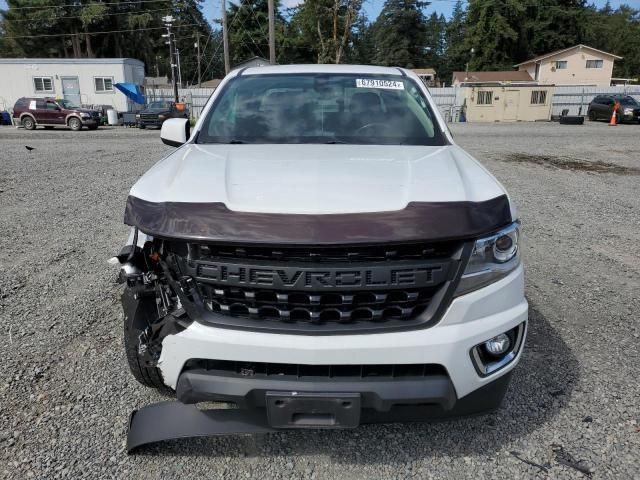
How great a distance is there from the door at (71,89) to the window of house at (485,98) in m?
26.4

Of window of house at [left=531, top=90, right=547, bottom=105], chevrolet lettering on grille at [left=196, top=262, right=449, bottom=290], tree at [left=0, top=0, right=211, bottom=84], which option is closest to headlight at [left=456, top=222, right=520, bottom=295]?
chevrolet lettering on grille at [left=196, top=262, right=449, bottom=290]

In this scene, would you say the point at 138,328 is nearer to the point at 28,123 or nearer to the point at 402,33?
the point at 28,123

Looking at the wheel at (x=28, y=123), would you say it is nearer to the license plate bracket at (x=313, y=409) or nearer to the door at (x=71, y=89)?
the door at (x=71, y=89)

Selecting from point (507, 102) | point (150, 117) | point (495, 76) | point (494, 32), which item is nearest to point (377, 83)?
point (150, 117)

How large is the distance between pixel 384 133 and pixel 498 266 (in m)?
1.46

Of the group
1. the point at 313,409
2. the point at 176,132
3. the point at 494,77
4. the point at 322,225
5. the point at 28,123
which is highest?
the point at 494,77

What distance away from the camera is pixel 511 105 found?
32.9 metres

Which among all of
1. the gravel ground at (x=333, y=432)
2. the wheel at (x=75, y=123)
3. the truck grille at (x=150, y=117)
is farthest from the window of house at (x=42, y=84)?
the gravel ground at (x=333, y=432)

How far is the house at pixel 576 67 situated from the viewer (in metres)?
54.6

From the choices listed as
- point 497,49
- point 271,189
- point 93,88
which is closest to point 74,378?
point 271,189

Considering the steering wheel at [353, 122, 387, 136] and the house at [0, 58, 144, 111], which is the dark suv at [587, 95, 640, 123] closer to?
the house at [0, 58, 144, 111]

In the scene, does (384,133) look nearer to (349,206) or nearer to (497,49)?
(349,206)

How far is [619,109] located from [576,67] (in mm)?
31172

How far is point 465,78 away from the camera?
52312 mm
